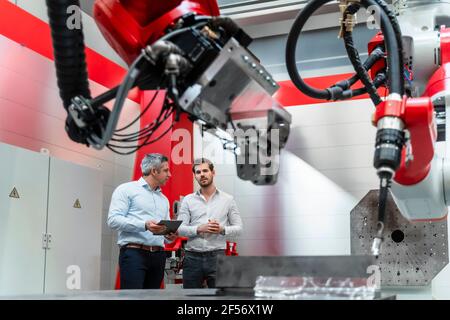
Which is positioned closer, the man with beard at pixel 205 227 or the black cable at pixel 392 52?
the black cable at pixel 392 52

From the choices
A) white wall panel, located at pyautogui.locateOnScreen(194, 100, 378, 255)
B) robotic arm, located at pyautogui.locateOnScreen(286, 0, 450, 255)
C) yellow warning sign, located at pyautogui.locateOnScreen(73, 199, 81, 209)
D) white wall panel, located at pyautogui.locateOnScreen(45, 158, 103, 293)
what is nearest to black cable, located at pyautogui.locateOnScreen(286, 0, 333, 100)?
robotic arm, located at pyautogui.locateOnScreen(286, 0, 450, 255)

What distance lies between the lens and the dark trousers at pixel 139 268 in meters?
3.84

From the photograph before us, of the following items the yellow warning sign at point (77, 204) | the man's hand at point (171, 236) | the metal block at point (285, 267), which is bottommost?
the metal block at point (285, 267)

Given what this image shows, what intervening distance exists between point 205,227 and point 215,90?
2667mm

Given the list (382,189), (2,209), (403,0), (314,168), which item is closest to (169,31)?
(382,189)

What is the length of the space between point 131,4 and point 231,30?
0.25 m

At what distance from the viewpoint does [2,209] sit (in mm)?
3561

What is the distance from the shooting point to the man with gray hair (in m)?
3.85

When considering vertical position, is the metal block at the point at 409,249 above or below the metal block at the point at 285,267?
above

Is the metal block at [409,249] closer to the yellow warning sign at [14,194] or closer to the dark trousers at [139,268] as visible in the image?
the dark trousers at [139,268]

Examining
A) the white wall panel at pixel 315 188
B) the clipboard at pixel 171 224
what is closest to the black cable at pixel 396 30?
the clipboard at pixel 171 224

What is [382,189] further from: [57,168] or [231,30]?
[57,168]

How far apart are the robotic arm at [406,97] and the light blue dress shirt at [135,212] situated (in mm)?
2268

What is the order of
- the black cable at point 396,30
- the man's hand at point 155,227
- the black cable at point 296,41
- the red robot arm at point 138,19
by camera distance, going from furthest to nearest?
the man's hand at point 155,227, the black cable at point 296,41, the black cable at point 396,30, the red robot arm at point 138,19
